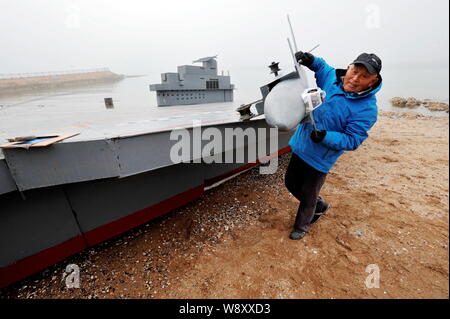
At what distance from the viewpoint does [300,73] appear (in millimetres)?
1939

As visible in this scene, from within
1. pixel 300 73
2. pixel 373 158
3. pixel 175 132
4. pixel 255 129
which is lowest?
pixel 373 158

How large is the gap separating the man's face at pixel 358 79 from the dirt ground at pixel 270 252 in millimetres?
2150

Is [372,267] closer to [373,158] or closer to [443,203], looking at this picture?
[443,203]

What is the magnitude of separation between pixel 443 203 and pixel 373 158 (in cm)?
286

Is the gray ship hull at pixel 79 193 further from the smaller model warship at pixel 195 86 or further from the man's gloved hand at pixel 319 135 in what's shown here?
the smaller model warship at pixel 195 86

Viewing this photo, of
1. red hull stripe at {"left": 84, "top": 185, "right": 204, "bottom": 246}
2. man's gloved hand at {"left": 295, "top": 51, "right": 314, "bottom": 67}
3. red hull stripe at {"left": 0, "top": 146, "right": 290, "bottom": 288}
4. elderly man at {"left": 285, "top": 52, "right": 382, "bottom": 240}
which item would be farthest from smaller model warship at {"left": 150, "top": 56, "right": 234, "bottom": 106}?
elderly man at {"left": 285, "top": 52, "right": 382, "bottom": 240}

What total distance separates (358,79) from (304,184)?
134 cm

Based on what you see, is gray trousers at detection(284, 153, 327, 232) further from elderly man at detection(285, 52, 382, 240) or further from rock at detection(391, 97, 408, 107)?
rock at detection(391, 97, 408, 107)

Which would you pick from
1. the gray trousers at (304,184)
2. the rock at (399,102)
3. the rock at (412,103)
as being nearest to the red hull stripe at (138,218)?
the gray trousers at (304,184)

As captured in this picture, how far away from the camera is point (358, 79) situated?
196cm

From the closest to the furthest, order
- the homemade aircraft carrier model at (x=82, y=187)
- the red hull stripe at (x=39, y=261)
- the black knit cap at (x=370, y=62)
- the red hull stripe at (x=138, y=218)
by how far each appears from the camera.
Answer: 1. the homemade aircraft carrier model at (x=82, y=187)
2. the black knit cap at (x=370, y=62)
3. the red hull stripe at (x=39, y=261)
4. the red hull stripe at (x=138, y=218)

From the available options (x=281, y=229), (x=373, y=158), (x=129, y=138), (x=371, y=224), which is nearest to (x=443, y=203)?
(x=371, y=224)

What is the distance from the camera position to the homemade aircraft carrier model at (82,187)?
168 centimetres
